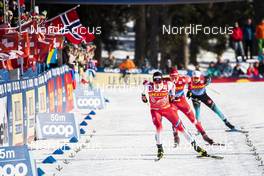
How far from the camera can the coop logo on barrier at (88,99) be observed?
2917 cm

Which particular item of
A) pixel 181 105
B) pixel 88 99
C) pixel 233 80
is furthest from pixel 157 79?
pixel 233 80

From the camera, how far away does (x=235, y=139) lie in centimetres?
2109


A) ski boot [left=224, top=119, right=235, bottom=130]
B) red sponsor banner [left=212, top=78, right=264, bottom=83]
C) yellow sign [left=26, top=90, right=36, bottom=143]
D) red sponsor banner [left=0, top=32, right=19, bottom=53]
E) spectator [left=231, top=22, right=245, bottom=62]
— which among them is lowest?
ski boot [left=224, top=119, right=235, bottom=130]

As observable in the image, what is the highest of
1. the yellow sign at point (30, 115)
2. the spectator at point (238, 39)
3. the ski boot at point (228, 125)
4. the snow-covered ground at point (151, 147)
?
the spectator at point (238, 39)

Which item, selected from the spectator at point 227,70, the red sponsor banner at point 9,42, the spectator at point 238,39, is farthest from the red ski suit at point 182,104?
the spectator at point 227,70

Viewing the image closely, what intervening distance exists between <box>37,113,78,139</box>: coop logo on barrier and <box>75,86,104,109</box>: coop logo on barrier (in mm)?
7586

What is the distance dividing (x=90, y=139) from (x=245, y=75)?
67.3 ft

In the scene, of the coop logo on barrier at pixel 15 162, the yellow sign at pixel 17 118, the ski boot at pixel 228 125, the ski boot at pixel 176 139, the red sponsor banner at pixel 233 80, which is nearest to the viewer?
the coop logo on barrier at pixel 15 162

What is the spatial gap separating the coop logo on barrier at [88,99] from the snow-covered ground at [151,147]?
15.2 inches

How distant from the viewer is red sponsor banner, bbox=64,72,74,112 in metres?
28.2

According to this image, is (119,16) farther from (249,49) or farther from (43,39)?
(43,39)

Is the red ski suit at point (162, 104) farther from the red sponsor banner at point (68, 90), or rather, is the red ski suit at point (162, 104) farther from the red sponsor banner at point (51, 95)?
the red sponsor banner at point (68, 90)

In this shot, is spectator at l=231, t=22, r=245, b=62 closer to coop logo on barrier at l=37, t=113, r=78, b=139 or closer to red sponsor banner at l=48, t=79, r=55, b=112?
red sponsor banner at l=48, t=79, r=55, b=112

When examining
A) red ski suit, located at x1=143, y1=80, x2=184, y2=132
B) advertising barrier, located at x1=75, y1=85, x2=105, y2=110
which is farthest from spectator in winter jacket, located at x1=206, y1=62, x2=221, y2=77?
red ski suit, located at x1=143, y1=80, x2=184, y2=132
